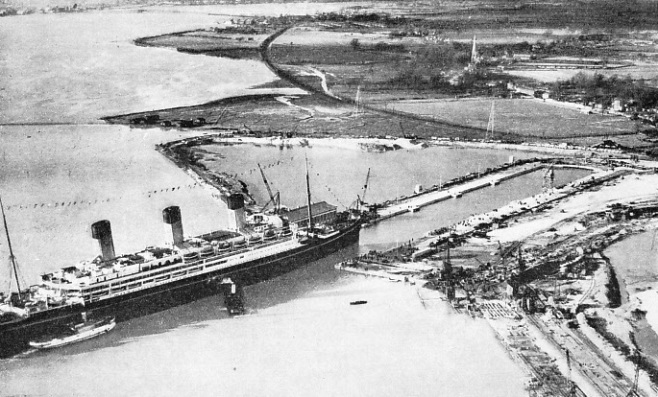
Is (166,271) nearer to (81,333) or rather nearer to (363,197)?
(81,333)

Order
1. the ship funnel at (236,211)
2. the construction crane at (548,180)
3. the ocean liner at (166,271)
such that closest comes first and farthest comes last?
the ocean liner at (166,271) < the ship funnel at (236,211) < the construction crane at (548,180)

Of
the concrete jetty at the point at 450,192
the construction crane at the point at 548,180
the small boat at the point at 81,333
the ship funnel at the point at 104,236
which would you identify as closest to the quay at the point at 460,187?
the concrete jetty at the point at 450,192

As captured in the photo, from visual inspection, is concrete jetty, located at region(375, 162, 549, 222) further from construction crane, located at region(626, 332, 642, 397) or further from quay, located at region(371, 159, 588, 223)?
construction crane, located at region(626, 332, 642, 397)

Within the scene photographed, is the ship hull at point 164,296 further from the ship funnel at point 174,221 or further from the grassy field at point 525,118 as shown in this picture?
the grassy field at point 525,118

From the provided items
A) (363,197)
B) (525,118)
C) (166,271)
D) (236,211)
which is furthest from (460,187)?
(166,271)

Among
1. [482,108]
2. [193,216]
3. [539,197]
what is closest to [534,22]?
[482,108]

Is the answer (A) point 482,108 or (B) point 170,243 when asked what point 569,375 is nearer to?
(B) point 170,243

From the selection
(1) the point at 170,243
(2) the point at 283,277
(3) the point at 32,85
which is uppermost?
(3) the point at 32,85
